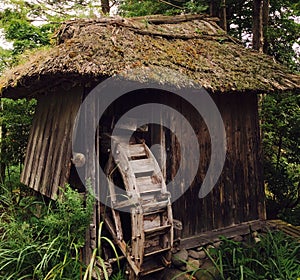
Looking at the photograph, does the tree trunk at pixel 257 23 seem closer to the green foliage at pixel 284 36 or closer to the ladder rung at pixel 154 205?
the green foliage at pixel 284 36

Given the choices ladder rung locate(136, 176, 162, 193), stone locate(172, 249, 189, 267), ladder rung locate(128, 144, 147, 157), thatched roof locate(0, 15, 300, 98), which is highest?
thatched roof locate(0, 15, 300, 98)

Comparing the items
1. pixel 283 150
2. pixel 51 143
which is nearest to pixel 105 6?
pixel 51 143

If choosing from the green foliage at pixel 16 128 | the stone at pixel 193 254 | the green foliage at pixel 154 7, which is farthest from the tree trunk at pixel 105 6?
the stone at pixel 193 254

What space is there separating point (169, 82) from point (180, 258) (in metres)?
2.34

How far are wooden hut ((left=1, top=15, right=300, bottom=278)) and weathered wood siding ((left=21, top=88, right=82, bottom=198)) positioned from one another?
15 mm

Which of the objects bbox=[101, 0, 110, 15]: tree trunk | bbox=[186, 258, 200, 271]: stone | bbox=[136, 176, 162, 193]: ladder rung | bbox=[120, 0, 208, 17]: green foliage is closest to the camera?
bbox=[136, 176, 162, 193]: ladder rung

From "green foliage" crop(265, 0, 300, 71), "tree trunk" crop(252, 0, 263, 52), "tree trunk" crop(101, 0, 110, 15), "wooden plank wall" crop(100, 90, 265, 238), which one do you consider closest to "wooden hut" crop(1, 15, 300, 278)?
"wooden plank wall" crop(100, 90, 265, 238)

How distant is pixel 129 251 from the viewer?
4152mm

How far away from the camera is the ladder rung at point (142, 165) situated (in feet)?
14.3

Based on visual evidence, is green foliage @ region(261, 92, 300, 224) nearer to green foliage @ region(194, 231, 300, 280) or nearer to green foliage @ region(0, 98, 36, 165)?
green foliage @ region(194, 231, 300, 280)

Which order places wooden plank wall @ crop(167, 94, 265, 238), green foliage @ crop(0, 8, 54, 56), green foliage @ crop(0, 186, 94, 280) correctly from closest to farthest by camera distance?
1. green foliage @ crop(0, 186, 94, 280)
2. wooden plank wall @ crop(167, 94, 265, 238)
3. green foliage @ crop(0, 8, 54, 56)

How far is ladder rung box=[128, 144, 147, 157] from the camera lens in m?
4.45

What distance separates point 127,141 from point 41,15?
5.15m

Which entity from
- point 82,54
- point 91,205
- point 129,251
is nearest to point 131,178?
point 91,205
